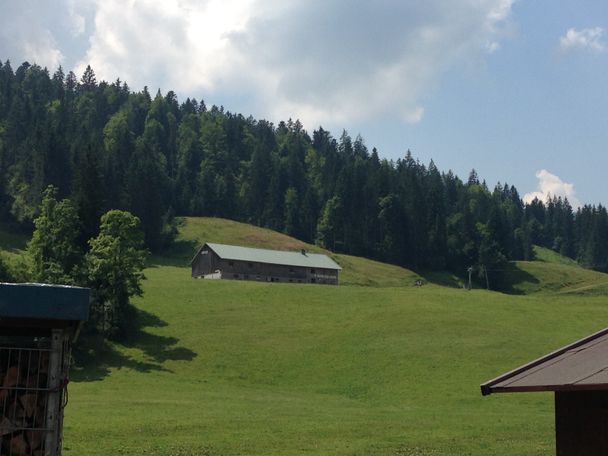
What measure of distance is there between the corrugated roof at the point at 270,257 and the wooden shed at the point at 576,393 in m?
104

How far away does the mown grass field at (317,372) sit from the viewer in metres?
31.4

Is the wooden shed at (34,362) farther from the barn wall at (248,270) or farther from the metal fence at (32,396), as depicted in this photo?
the barn wall at (248,270)

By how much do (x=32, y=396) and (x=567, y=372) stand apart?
7.72 metres

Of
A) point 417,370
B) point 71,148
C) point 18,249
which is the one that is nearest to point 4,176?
point 71,148

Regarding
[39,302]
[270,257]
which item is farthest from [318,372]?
[270,257]

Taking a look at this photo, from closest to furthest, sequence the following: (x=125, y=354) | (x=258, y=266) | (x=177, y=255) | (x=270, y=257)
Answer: (x=125, y=354) < (x=258, y=266) < (x=270, y=257) < (x=177, y=255)

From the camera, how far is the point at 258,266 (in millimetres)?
117812

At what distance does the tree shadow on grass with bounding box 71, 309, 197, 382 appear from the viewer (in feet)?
196

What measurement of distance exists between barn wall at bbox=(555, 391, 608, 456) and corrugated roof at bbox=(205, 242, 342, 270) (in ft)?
342

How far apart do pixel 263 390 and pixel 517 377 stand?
142ft

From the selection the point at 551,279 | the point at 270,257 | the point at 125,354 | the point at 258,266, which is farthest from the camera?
the point at 551,279

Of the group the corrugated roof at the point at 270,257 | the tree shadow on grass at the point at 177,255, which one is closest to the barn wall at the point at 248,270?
the corrugated roof at the point at 270,257

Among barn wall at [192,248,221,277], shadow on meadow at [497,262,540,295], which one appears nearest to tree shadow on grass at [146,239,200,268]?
barn wall at [192,248,221,277]

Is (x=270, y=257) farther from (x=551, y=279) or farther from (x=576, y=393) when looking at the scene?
(x=576, y=393)
